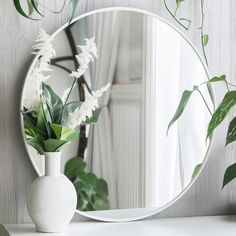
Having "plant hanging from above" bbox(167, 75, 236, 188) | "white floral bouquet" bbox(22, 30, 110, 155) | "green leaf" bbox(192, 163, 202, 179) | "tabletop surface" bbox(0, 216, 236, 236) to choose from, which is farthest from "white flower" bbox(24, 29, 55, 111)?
"green leaf" bbox(192, 163, 202, 179)

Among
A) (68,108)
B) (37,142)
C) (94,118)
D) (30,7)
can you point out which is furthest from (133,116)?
(30,7)

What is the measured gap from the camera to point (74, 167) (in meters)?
1.79

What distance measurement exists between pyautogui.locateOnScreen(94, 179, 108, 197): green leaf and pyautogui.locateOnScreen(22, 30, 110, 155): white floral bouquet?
16 cm

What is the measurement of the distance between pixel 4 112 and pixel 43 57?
0.20m

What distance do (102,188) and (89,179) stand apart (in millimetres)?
48

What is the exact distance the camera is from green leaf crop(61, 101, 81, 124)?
1702 mm

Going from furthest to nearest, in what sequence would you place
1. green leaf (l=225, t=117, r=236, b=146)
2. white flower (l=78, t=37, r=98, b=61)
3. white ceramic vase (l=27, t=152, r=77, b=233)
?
1. green leaf (l=225, t=117, r=236, b=146)
2. white flower (l=78, t=37, r=98, b=61)
3. white ceramic vase (l=27, t=152, r=77, b=233)

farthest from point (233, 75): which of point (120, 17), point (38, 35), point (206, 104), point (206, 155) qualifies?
point (38, 35)

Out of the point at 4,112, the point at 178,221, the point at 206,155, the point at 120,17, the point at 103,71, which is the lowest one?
the point at 178,221

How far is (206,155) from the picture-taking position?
6.38 feet

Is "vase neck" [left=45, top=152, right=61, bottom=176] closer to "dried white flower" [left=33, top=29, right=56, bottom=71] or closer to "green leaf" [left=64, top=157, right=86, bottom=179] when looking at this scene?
"green leaf" [left=64, top=157, right=86, bottom=179]

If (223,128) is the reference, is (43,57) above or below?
above

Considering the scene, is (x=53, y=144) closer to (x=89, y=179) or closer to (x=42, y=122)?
(x=42, y=122)

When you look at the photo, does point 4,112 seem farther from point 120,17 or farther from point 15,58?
point 120,17
